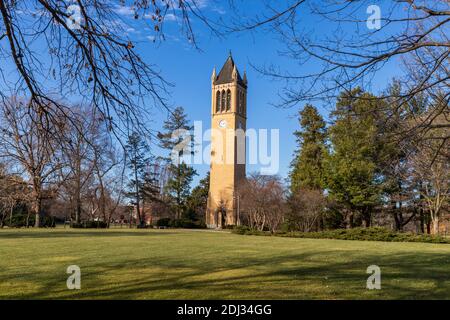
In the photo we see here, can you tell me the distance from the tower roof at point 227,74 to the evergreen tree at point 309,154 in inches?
590

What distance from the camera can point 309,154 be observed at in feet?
145

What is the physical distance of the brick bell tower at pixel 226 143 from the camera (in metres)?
52.8

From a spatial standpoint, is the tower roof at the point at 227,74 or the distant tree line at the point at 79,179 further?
the tower roof at the point at 227,74

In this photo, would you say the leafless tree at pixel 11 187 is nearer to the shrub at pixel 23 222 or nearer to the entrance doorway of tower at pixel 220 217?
the shrub at pixel 23 222

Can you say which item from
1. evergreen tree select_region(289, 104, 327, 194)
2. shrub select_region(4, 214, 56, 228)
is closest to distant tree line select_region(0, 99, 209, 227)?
shrub select_region(4, 214, 56, 228)

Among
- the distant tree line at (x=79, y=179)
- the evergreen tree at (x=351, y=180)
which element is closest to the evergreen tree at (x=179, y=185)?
the distant tree line at (x=79, y=179)

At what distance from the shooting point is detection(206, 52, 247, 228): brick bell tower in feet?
173

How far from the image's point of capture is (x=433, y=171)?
1094 inches

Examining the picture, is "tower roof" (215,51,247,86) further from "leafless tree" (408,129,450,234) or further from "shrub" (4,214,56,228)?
"leafless tree" (408,129,450,234)

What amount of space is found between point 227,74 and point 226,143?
404 inches

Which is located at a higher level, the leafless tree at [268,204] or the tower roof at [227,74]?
→ the tower roof at [227,74]

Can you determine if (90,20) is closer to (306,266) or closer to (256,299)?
(256,299)

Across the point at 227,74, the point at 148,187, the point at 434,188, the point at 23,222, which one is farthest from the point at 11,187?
the point at 434,188
